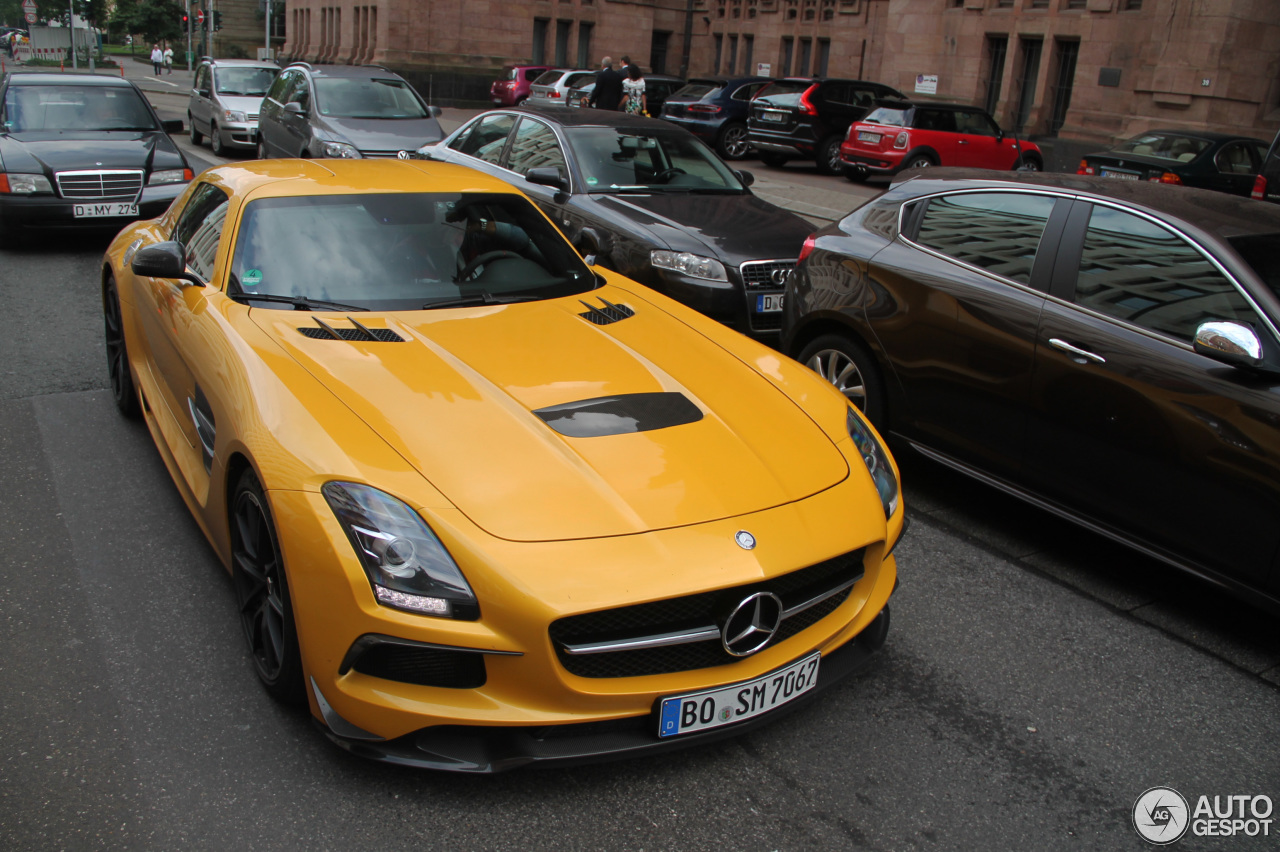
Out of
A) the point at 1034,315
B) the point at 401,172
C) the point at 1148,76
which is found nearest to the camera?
the point at 1034,315

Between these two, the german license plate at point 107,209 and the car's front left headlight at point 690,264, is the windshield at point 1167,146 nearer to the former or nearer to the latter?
the car's front left headlight at point 690,264

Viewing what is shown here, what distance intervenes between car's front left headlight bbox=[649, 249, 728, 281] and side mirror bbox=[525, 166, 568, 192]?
50.7 inches

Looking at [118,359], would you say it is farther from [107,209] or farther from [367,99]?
[367,99]

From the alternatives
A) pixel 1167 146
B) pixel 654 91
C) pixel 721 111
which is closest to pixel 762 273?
pixel 1167 146

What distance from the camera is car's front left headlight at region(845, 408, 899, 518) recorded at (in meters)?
3.32

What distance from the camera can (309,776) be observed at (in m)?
2.83

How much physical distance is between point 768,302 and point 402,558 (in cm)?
483

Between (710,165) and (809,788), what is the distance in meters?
6.50

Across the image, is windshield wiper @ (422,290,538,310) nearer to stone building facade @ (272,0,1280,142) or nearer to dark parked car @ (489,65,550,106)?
stone building facade @ (272,0,1280,142)

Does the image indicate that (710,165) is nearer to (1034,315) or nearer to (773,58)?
(1034,315)

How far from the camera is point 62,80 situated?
10.8 metres

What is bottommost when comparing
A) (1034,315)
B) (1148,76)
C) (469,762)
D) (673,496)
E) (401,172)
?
(469,762)

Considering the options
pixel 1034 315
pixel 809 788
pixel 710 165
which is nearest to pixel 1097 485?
pixel 1034 315

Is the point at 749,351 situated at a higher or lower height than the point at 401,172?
lower
